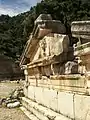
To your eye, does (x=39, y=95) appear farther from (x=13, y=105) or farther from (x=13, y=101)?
(x=13, y=101)

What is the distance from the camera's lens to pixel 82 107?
5.89 meters

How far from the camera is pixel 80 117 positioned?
594 centimetres

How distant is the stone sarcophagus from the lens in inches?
238

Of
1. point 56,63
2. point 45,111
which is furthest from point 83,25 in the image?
point 45,111

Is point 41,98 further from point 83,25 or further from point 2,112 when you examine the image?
point 83,25

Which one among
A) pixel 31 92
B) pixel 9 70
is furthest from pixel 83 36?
pixel 9 70

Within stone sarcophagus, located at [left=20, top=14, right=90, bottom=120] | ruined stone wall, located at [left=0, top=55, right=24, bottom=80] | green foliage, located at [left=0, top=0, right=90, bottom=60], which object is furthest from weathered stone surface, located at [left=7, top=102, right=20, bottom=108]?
ruined stone wall, located at [left=0, top=55, right=24, bottom=80]

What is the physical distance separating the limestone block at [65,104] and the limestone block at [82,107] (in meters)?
0.30

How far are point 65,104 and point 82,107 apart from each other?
44.8 inches

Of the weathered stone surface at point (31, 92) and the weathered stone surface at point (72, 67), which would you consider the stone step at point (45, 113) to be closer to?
the weathered stone surface at point (31, 92)

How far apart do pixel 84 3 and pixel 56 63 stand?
3301 centimetres

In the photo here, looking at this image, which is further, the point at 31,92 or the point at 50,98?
the point at 31,92

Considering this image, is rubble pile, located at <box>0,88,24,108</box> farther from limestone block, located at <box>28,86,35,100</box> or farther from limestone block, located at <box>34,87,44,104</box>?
limestone block, located at <box>34,87,44,104</box>

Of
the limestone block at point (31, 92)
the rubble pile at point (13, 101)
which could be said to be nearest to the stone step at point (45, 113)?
the limestone block at point (31, 92)
